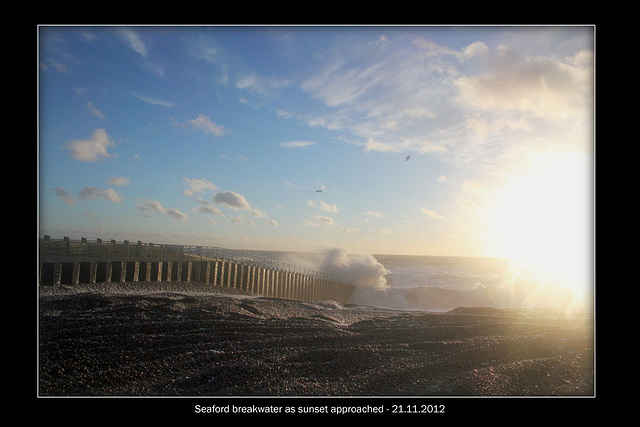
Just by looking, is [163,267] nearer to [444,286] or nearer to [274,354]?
[274,354]

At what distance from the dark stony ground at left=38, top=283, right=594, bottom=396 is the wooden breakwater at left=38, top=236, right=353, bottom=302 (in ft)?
2.09

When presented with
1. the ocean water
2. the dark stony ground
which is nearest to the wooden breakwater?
the dark stony ground

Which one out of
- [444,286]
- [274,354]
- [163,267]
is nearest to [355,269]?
[444,286]

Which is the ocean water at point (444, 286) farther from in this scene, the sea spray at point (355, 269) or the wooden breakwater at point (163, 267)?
the wooden breakwater at point (163, 267)

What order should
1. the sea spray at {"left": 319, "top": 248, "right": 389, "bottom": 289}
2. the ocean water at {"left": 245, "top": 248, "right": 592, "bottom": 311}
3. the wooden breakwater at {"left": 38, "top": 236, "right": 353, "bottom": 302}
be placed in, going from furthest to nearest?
the sea spray at {"left": 319, "top": 248, "right": 389, "bottom": 289}, the ocean water at {"left": 245, "top": 248, "right": 592, "bottom": 311}, the wooden breakwater at {"left": 38, "top": 236, "right": 353, "bottom": 302}

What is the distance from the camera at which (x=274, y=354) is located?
20.1 ft

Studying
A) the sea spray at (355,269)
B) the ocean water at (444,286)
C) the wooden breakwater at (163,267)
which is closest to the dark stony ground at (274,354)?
the wooden breakwater at (163,267)

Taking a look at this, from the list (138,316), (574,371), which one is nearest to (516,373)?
(574,371)

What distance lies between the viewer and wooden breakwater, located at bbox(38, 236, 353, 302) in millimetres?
8930

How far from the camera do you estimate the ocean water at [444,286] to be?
1546 centimetres

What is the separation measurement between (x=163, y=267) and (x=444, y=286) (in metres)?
15.7

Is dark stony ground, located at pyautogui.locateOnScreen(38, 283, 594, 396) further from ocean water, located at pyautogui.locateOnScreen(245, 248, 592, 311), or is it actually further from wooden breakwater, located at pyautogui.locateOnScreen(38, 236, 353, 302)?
ocean water, located at pyautogui.locateOnScreen(245, 248, 592, 311)

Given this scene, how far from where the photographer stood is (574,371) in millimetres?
6152
